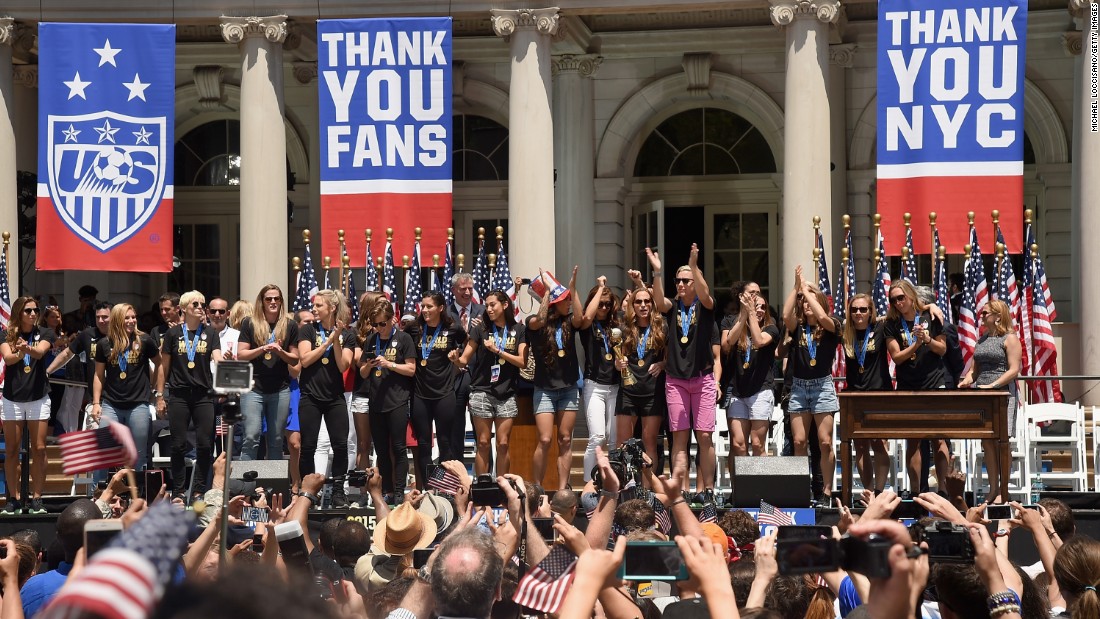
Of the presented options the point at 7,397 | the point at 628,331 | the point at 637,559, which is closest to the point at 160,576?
the point at 637,559

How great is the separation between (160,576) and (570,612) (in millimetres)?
1464

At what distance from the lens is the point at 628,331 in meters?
12.7

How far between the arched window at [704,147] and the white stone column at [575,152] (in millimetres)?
1242

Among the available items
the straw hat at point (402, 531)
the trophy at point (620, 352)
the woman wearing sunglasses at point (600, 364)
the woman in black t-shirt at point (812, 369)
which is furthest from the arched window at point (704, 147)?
the straw hat at point (402, 531)

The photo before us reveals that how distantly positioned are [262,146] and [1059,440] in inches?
425

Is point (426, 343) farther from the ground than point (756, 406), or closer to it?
farther from the ground

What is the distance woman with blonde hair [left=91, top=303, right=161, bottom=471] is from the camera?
521 inches

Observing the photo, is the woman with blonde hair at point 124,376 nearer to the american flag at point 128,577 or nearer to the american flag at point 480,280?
the american flag at point 480,280

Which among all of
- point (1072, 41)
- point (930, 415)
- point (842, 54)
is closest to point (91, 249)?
point (930, 415)

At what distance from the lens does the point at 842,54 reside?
2155cm

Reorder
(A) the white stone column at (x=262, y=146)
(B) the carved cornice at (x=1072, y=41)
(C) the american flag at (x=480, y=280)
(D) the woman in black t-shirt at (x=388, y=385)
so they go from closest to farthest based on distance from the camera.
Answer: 1. (D) the woman in black t-shirt at (x=388, y=385)
2. (C) the american flag at (x=480, y=280)
3. (A) the white stone column at (x=262, y=146)
4. (B) the carved cornice at (x=1072, y=41)

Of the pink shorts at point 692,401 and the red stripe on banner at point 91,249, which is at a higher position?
the red stripe on banner at point 91,249

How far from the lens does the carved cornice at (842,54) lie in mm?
21516

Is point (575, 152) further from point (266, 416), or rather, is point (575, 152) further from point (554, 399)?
point (266, 416)
